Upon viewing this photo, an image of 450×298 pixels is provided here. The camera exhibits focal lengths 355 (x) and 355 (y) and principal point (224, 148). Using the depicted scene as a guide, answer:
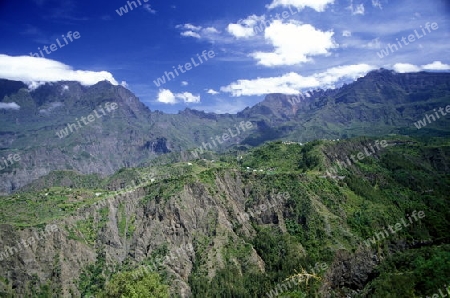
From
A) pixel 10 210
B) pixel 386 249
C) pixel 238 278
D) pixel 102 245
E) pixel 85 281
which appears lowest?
pixel 238 278

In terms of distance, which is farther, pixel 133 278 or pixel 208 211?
pixel 208 211

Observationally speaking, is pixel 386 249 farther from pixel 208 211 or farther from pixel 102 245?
pixel 102 245

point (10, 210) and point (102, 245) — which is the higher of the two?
point (10, 210)

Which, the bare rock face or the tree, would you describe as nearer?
the tree

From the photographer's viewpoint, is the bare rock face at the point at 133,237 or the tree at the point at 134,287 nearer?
the tree at the point at 134,287

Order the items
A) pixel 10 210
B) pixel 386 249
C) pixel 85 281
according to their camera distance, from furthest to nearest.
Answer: pixel 10 210 → pixel 85 281 → pixel 386 249

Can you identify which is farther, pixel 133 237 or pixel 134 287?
pixel 133 237

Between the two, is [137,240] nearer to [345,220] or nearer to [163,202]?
[163,202]

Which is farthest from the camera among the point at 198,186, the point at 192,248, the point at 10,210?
the point at 198,186

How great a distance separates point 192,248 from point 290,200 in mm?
61024

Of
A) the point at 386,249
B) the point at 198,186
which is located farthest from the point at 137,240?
the point at 386,249

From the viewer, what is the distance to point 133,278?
8500 cm

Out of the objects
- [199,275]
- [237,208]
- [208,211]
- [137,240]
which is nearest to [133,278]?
[199,275]

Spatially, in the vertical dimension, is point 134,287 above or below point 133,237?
below
